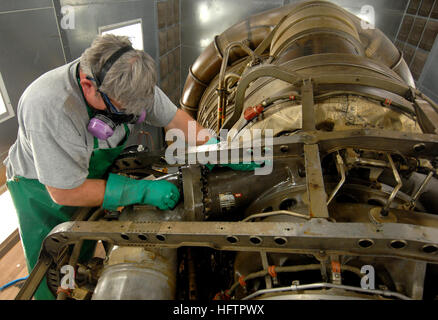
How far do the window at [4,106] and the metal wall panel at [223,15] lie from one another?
4.21 metres

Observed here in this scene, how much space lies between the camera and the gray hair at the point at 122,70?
127cm

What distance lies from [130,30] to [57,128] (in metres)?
3.35

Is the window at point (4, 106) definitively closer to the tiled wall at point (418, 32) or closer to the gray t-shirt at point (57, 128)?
the gray t-shirt at point (57, 128)

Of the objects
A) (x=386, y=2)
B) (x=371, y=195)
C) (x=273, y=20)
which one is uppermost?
(x=386, y=2)

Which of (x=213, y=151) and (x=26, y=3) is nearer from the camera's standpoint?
(x=213, y=151)

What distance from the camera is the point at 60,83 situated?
4.61 ft

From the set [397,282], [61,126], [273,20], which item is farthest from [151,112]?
[273,20]

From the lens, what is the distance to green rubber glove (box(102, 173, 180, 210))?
149 cm

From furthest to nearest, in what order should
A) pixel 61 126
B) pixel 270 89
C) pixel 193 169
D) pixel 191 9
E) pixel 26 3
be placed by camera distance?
pixel 191 9, pixel 26 3, pixel 270 89, pixel 193 169, pixel 61 126

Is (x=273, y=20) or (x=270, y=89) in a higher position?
→ (x=273, y=20)

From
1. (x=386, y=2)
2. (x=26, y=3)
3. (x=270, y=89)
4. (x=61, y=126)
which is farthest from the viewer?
(x=386, y=2)

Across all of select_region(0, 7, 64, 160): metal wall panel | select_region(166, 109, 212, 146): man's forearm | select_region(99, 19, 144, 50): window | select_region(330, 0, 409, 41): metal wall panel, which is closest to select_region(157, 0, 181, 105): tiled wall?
select_region(99, 19, 144, 50): window

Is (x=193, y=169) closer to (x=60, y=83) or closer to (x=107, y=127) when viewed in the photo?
(x=107, y=127)

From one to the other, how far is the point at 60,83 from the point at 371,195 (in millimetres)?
1578
